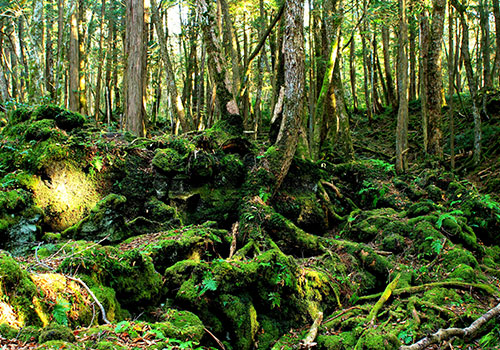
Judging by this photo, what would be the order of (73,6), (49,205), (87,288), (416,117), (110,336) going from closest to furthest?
(110,336) → (87,288) → (49,205) → (73,6) → (416,117)

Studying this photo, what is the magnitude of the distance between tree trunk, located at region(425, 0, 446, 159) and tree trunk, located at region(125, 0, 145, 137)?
8.79m

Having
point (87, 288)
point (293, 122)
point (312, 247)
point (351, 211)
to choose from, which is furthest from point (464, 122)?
point (87, 288)

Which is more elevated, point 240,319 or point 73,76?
point 73,76

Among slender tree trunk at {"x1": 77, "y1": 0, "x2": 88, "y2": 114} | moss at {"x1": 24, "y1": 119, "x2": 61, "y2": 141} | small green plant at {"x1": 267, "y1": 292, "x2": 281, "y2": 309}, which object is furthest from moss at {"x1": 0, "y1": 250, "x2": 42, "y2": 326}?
slender tree trunk at {"x1": 77, "y1": 0, "x2": 88, "y2": 114}

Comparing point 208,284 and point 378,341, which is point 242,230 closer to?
point 208,284

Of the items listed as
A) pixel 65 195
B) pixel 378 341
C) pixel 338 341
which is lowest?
pixel 338 341

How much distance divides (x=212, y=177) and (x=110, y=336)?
472cm

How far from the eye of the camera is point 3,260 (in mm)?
2811

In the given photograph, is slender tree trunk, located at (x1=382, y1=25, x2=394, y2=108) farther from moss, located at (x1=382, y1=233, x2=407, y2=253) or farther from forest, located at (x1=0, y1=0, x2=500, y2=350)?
moss, located at (x1=382, y1=233, x2=407, y2=253)

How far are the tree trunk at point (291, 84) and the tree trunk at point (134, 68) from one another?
458cm

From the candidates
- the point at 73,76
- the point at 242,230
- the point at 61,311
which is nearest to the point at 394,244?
the point at 242,230

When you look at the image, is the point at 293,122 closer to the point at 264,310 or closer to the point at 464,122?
the point at 264,310

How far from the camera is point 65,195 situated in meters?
5.83

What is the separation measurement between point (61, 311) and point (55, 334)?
2.26 ft
